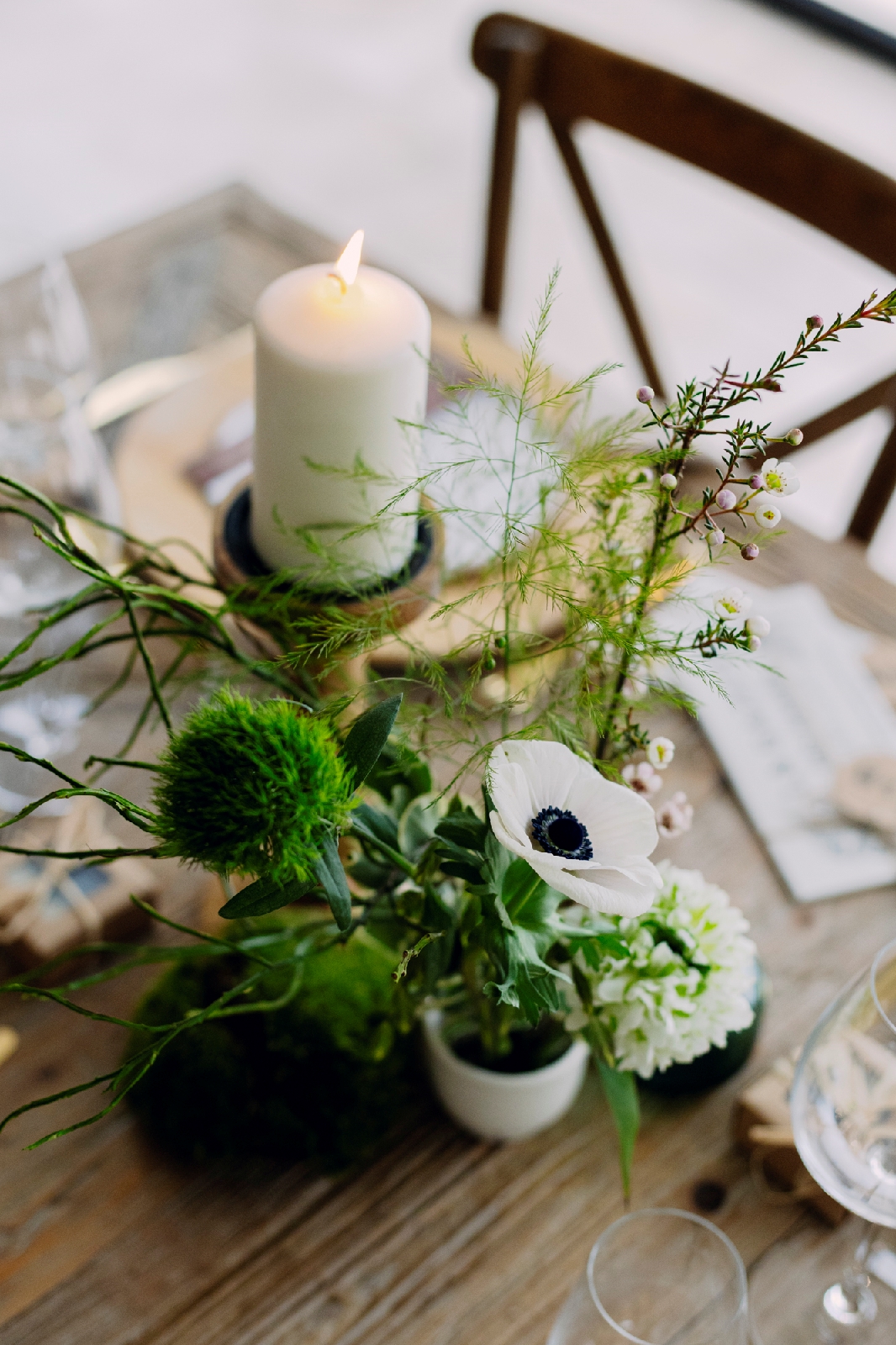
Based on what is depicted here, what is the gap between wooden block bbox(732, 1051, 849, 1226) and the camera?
2.05ft

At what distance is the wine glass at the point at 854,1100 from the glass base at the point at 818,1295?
3.6 inches

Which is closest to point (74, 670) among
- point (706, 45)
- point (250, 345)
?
point (250, 345)

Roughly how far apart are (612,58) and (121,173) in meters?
1.84

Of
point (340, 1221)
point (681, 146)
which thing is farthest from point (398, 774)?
point (681, 146)

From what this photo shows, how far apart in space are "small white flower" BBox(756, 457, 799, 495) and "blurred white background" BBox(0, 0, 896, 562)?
1731 mm

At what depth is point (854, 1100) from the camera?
0.52m

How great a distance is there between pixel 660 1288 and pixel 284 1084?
0.21m

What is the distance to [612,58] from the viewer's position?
1134 mm

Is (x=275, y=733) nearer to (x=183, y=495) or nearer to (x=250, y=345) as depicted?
(x=183, y=495)

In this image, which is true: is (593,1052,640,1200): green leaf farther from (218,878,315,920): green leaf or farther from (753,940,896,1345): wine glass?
(218,878,315,920): green leaf

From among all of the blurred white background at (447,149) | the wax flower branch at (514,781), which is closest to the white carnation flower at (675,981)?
the wax flower branch at (514,781)

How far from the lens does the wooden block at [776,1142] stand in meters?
0.63

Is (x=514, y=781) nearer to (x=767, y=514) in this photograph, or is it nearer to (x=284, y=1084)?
(x=767, y=514)

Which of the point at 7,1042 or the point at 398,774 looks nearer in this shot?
the point at 398,774
